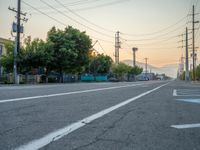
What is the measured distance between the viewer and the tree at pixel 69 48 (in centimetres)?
4953

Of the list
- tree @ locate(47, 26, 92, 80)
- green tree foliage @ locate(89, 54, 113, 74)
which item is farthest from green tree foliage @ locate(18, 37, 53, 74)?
green tree foliage @ locate(89, 54, 113, 74)

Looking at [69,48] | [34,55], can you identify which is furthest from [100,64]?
[34,55]

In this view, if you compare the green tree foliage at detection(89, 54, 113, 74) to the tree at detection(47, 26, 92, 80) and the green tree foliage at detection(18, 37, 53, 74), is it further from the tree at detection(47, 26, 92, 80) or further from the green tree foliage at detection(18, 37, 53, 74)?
the green tree foliage at detection(18, 37, 53, 74)

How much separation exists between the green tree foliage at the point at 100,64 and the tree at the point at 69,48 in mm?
28753

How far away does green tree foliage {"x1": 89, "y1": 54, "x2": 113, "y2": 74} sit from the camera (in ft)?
276

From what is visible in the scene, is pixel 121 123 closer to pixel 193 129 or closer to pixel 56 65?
pixel 193 129

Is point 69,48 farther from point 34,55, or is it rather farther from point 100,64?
point 100,64

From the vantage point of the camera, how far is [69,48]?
5069 cm

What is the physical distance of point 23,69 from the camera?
42469mm

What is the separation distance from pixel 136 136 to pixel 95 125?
103 cm

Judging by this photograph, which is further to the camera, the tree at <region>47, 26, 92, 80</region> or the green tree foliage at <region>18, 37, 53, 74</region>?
the tree at <region>47, 26, 92, 80</region>

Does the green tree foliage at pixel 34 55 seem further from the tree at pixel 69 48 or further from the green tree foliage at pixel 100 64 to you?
the green tree foliage at pixel 100 64

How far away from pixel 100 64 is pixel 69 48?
3586 cm

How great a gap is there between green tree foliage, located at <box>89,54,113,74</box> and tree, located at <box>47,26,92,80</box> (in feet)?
94.3
